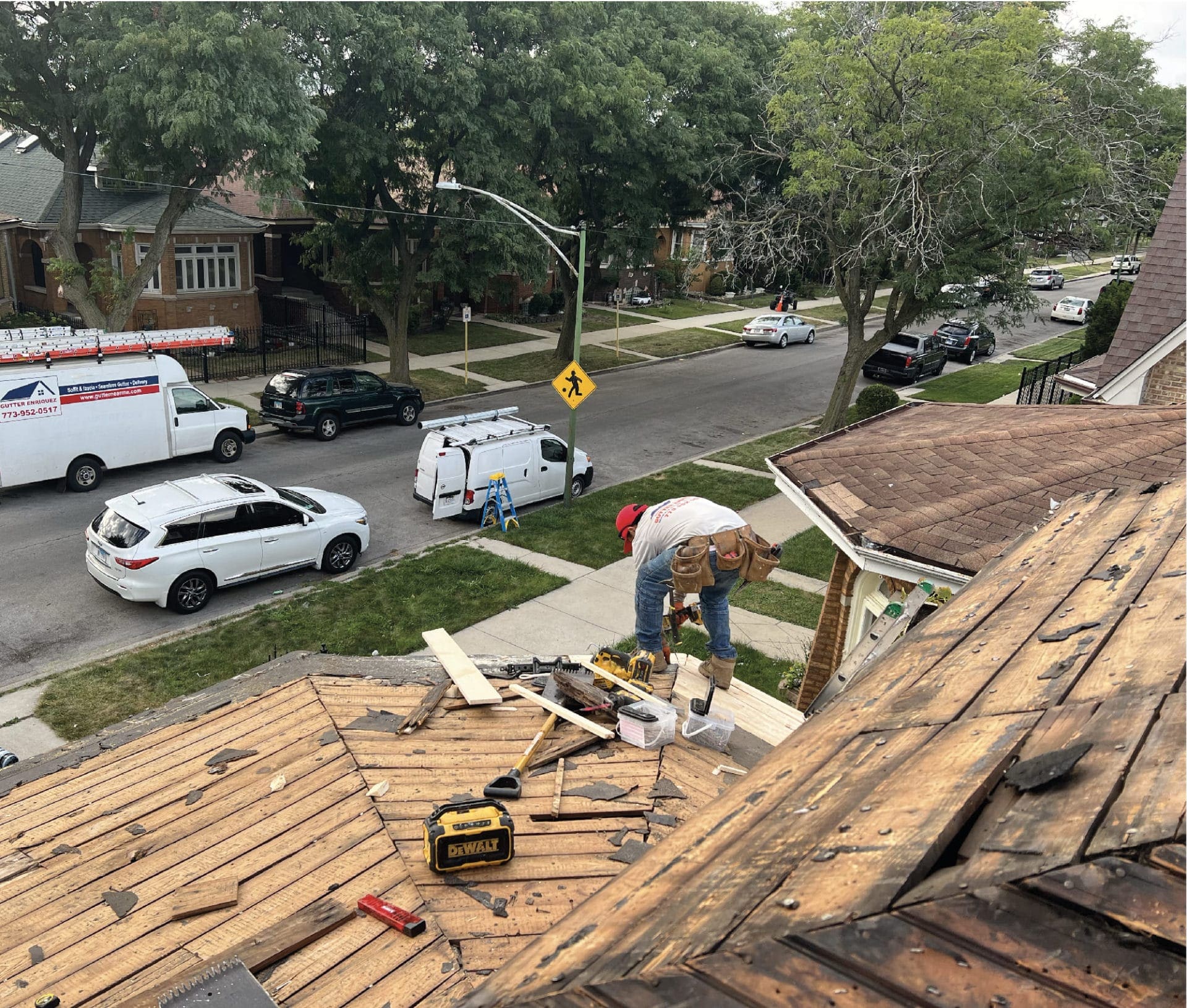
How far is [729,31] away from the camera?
3181 cm

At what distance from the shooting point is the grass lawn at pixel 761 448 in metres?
24.2

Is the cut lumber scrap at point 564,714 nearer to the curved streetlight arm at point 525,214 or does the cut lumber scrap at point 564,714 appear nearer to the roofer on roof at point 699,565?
the roofer on roof at point 699,565

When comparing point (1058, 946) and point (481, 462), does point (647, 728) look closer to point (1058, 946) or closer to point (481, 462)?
point (1058, 946)

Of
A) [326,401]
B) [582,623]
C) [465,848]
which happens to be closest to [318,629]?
[582,623]

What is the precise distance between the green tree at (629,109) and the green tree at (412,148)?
1.09 metres

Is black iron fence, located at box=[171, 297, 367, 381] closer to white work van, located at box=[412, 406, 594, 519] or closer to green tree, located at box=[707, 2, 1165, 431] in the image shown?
white work van, located at box=[412, 406, 594, 519]

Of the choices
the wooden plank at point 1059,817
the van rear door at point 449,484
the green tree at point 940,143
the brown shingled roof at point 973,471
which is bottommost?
the van rear door at point 449,484

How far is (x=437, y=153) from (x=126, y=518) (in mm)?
15395

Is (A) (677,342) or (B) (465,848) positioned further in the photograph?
(A) (677,342)

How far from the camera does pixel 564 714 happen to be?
20.2ft

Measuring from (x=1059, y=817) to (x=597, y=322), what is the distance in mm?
41861

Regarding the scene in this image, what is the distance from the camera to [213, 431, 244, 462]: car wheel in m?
21.6

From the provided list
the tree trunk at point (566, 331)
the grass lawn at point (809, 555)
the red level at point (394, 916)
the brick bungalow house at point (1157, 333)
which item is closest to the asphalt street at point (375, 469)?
the tree trunk at point (566, 331)

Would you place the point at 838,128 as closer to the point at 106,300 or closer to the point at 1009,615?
the point at 1009,615
